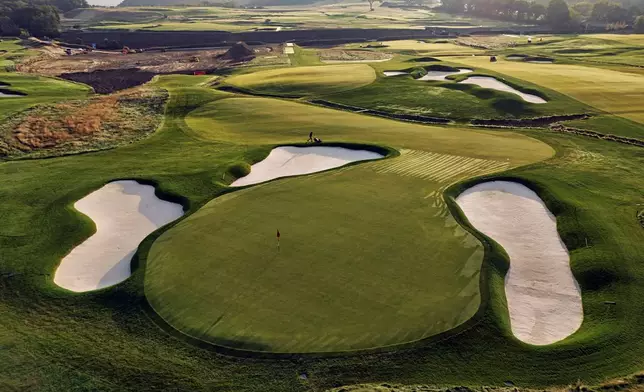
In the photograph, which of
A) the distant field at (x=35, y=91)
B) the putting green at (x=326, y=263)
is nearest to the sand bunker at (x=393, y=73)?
the putting green at (x=326, y=263)

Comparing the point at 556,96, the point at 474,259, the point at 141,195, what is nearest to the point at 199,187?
the point at 141,195

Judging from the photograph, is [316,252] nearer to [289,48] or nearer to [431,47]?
[289,48]

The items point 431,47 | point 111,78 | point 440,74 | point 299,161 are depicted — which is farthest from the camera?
point 431,47

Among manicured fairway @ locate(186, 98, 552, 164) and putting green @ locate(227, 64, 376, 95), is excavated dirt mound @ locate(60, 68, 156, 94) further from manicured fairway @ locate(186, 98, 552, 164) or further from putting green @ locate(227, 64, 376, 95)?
manicured fairway @ locate(186, 98, 552, 164)

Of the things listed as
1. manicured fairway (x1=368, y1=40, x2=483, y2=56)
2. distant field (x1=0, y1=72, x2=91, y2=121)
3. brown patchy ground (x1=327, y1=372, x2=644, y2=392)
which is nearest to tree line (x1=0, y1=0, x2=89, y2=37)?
distant field (x1=0, y1=72, x2=91, y2=121)

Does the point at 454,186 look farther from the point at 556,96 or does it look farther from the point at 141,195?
the point at 556,96

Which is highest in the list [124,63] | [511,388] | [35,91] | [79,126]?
[124,63]

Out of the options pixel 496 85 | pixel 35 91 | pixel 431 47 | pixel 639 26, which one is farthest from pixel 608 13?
pixel 35 91
